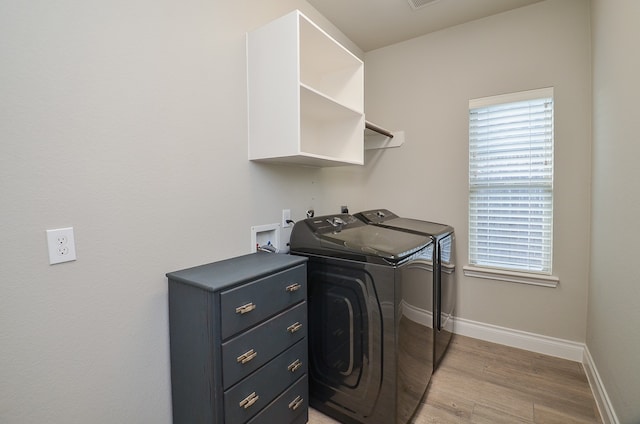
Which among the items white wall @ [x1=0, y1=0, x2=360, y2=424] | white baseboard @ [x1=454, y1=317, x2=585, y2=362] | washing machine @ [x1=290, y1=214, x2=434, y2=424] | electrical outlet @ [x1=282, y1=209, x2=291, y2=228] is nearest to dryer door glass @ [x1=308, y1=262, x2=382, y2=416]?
washing machine @ [x1=290, y1=214, x2=434, y2=424]

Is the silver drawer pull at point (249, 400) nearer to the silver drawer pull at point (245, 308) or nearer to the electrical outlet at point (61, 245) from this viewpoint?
the silver drawer pull at point (245, 308)

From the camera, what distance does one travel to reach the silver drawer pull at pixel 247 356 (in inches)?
46.1

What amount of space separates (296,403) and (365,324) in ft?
1.77

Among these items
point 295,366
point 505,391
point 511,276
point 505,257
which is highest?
point 505,257

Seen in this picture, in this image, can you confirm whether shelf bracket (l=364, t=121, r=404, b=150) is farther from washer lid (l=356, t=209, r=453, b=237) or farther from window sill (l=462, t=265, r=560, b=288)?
window sill (l=462, t=265, r=560, b=288)

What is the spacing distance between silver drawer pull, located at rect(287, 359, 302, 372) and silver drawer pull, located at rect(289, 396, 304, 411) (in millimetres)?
160

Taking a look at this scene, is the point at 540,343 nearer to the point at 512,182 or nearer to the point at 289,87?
the point at 512,182

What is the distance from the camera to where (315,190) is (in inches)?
90.5

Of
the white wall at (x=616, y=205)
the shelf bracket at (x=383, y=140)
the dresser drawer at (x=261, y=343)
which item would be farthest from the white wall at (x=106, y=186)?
the white wall at (x=616, y=205)

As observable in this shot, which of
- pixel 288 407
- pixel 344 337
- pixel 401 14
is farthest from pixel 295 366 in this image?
pixel 401 14

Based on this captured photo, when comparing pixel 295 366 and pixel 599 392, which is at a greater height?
pixel 295 366

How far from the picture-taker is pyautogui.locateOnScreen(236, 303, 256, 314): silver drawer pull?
1162mm

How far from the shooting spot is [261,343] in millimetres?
1268

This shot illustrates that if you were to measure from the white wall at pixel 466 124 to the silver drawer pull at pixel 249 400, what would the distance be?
1.76 metres
